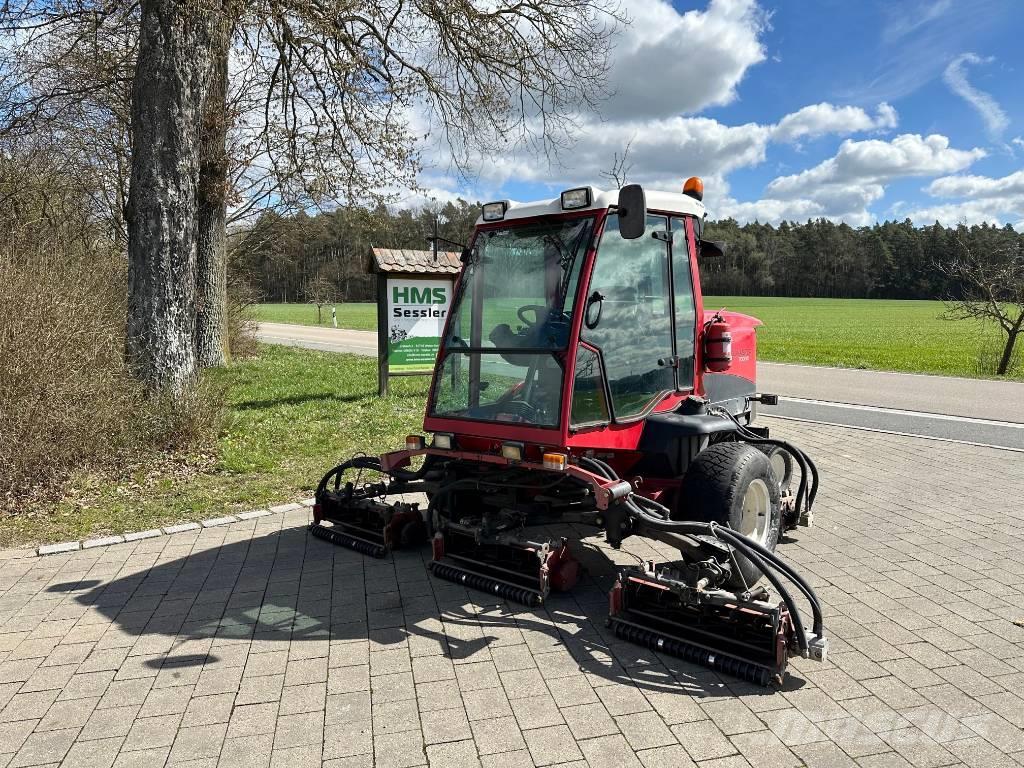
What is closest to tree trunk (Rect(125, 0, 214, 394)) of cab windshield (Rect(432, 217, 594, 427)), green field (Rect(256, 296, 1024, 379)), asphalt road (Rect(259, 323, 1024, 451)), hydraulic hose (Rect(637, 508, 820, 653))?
cab windshield (Rect(432, 217, 594, 427))

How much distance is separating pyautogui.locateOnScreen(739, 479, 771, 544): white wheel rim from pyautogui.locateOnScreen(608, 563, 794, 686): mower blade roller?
3.49 ft

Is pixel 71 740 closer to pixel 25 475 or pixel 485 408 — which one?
pixel 485 408

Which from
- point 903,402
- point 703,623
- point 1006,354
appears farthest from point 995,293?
point 703,623

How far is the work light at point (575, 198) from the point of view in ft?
14.1

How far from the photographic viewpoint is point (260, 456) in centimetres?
794

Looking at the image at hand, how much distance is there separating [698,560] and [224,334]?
→ 584 inches

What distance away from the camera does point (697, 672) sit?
3572 mm

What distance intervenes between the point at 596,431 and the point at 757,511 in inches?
53.7

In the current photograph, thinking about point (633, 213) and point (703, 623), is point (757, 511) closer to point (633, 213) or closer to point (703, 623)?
point (703, 623)

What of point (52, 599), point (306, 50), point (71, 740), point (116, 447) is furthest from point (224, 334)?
point (71, 740)

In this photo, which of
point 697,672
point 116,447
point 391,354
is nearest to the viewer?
point 697,672

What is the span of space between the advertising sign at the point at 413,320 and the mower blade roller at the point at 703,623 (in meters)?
8.14

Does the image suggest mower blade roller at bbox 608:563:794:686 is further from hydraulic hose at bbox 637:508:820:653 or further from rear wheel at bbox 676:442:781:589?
rear wheel at bbox 676:442:781:589

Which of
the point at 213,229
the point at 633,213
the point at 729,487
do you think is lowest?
the point at 729,487
